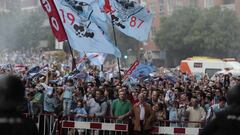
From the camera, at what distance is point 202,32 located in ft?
190

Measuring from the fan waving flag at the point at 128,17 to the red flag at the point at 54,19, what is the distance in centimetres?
179

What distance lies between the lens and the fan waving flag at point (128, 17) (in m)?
17.7

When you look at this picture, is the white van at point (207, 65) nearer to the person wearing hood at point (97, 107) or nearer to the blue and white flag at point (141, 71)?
the blue and white flag at point (141, 71)

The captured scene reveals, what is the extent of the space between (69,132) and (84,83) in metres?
A: 5.04

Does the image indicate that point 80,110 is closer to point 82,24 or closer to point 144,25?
point 82,24

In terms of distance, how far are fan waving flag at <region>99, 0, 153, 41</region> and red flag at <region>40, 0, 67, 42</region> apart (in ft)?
5.89

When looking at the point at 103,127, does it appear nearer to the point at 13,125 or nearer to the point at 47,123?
the point at 47,123

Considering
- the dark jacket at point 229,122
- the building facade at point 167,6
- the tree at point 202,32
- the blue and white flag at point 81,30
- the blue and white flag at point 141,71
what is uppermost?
the building facade at point 167,6

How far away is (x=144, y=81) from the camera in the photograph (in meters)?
19.2

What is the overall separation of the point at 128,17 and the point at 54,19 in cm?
247

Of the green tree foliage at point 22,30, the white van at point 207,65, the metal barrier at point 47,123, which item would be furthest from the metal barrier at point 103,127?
the green tree foliage at point 22,30

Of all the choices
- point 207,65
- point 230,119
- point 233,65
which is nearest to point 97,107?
point 230,119

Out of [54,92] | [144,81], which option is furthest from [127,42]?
[54,92]

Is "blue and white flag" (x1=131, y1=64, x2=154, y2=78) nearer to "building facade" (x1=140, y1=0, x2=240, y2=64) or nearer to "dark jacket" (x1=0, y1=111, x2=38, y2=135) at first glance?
"dark jacket" (x1=0, y1=111, x2=38, y2=135)
